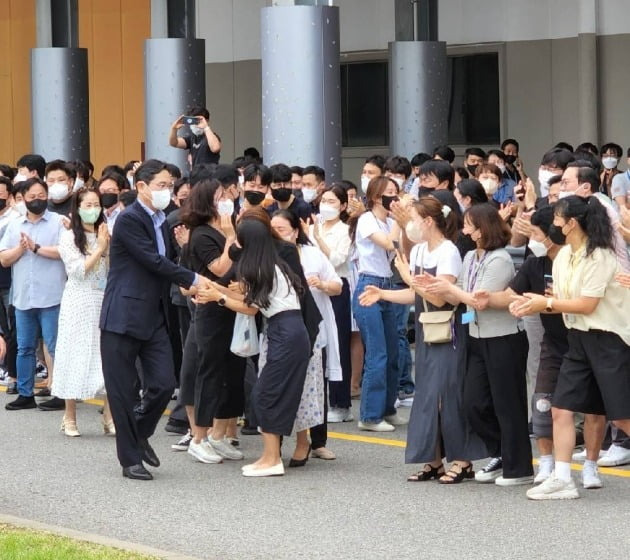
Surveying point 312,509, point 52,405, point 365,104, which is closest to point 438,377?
point 312,509

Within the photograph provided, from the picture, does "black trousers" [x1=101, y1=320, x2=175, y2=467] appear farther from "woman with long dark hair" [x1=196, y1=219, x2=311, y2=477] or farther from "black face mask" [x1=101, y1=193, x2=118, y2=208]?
"black face mask" [x1=101, y1=193, x2=118, y2=208]

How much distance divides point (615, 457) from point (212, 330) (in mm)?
2750

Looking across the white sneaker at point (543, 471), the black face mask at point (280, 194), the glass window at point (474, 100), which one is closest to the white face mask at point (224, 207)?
the black face mask at point (280, 194)

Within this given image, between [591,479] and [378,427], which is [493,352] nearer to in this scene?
[591,479]

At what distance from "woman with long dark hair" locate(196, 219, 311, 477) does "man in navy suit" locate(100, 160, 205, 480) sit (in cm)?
33

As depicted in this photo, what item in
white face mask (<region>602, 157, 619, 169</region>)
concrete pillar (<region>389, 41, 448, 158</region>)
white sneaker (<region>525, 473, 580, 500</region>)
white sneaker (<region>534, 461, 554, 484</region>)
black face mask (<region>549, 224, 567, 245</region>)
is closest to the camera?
white sneaker (<region>525, 473, 580, 500</region>)

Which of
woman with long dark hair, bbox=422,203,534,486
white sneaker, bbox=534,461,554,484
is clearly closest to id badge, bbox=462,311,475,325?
woman with long dark hair, bbox=422,203,534,486

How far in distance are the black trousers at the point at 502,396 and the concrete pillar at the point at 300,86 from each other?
654cm

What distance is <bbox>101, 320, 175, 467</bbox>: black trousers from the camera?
9.75 metres

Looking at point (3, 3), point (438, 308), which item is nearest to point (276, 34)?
point (438, 308)

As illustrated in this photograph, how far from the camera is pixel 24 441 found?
11266mm

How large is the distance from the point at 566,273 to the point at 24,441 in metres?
4.46

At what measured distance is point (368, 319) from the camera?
11.6 m

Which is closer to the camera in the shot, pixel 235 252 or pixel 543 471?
pixel 543 471
